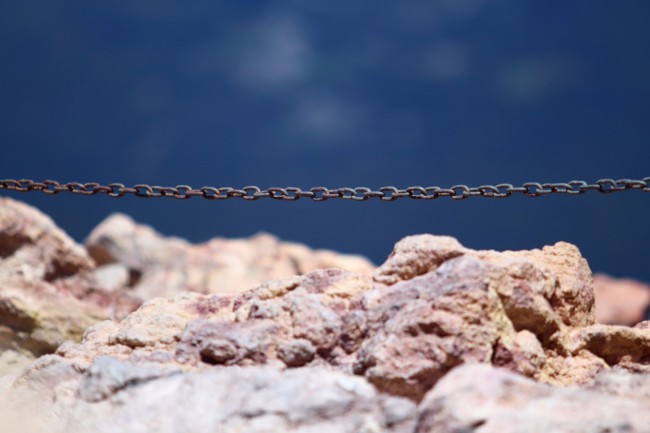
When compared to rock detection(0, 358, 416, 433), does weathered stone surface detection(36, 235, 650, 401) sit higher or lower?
higher

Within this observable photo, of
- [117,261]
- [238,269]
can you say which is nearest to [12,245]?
[117,261]

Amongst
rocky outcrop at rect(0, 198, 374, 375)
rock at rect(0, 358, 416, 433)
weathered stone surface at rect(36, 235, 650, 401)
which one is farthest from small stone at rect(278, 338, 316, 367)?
rocky outcrop at rect(0, 198, 374, 375)

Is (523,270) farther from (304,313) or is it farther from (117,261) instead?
(117,261)

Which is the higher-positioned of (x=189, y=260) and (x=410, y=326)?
(x=189, y=260)

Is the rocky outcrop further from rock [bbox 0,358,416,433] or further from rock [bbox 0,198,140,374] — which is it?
rock [bbox 0,358,416,433]

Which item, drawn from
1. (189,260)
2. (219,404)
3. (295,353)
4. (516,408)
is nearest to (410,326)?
(295,353)

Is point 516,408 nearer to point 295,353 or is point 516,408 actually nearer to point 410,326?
point 410,326
